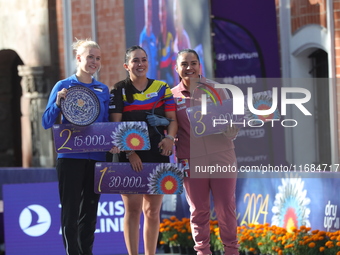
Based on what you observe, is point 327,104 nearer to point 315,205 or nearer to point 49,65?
point 315,205

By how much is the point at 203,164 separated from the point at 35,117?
28.7 feet

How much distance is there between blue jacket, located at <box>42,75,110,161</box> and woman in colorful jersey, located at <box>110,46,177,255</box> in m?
0.06

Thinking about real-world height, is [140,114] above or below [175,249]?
above

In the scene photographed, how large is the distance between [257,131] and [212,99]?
4.11m

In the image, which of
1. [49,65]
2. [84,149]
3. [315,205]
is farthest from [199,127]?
[49,65]

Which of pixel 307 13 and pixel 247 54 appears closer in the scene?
pixel 307 13

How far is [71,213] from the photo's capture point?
7.31 metres

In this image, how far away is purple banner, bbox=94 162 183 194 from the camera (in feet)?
24.2

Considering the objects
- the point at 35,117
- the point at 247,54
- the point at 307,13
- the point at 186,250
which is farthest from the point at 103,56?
the point at 186,250

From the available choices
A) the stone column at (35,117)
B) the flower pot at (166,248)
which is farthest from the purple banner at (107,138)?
the stone column at (35,117)

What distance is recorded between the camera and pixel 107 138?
7301 millimetres

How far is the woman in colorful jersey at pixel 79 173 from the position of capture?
7.31m

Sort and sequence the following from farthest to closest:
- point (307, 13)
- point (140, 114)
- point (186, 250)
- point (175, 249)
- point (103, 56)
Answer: point (103, 56), point (307, 13), point (175, 249), point (186, 250), point (140, 114)

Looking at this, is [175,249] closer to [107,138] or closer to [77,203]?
[77,203]
